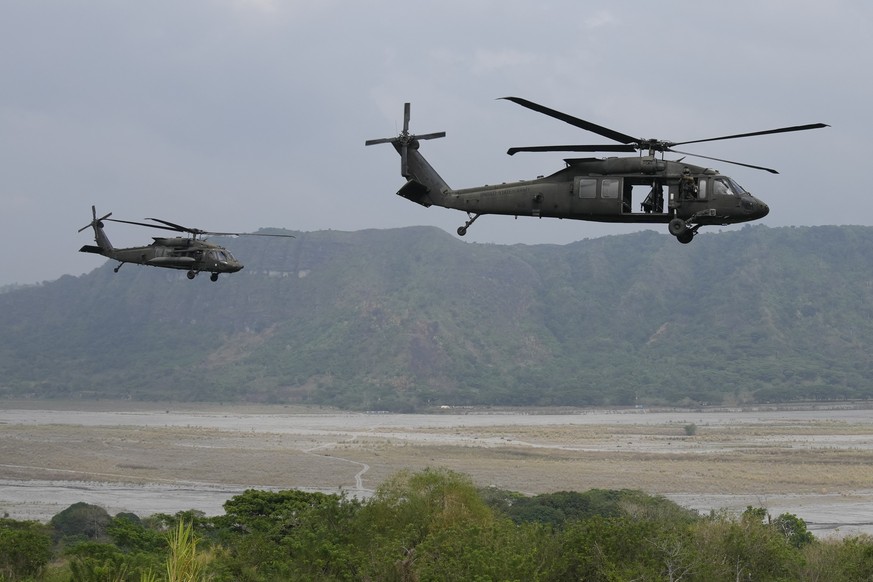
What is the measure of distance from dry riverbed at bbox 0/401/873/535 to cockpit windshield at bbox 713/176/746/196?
30214 mm

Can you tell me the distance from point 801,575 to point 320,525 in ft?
51.4

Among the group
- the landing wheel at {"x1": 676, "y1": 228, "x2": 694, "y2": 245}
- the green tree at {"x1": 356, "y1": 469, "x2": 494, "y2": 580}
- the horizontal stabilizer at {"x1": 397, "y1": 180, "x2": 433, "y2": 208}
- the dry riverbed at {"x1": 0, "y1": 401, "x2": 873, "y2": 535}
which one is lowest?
the dry riverbed at {"x1": 0, "y1": 401, "x2": 873, "y2": 535}

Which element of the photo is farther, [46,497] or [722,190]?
[46,497]

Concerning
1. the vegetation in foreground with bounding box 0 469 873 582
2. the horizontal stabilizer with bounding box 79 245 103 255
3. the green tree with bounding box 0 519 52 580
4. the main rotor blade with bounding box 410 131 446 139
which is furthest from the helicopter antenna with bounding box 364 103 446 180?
the horizontal stabilizer with bounding box 79 245 103 255

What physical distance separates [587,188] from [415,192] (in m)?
5.04

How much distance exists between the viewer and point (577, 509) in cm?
5975

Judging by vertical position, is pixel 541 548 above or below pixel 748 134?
below

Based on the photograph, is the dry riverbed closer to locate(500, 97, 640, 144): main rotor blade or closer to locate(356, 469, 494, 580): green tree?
locate(356, 469, 494, 580): green tree

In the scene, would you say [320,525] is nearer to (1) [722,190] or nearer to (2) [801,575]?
(2) [801,575]

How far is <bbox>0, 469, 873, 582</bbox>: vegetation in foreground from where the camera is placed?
26.9 meters

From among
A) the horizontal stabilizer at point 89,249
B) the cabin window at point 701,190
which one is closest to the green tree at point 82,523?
the horizontal stabilizer at point 89,249

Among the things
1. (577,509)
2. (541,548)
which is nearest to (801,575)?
(541,548)

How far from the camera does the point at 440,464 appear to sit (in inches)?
4146

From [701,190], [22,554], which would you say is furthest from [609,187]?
[22,554]
